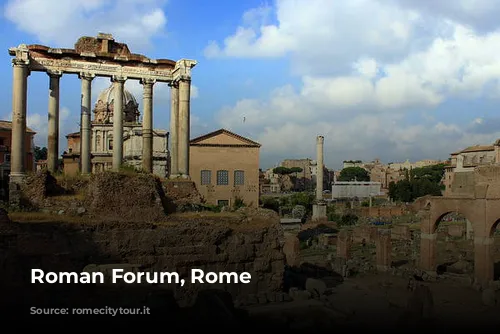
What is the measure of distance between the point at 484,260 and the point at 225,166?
31134mm

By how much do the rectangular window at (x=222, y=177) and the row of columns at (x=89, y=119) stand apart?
A: 2758cm

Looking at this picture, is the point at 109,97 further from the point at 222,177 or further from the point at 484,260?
the point at 484,260

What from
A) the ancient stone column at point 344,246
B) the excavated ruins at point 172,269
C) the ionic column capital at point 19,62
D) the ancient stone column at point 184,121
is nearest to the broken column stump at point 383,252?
the ancient stone column at point 344,246

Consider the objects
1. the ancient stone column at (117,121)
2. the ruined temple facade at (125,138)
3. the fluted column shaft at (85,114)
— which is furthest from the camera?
the ruined temple facade at (125,138)

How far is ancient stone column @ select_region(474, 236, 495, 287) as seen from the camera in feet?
71.6

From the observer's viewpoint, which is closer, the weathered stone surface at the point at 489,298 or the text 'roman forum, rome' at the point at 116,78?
the weathered stone surface at the point at 489,298

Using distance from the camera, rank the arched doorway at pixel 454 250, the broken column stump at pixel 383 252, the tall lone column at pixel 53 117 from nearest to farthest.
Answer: the tall lone column at pixel 53 117 < the broken column stump at pixel 383 252 < the arched doorway at pixel 454 250

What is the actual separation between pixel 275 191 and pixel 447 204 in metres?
86.5

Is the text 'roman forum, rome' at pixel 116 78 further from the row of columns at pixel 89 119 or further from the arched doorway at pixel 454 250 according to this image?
the arched doorway at pixel 454 250

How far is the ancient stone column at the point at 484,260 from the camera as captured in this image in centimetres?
2183

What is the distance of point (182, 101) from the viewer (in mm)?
21391

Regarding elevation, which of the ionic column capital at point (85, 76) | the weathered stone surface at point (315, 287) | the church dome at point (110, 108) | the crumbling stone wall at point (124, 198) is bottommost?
the weathered stone surface at point (315, 287)

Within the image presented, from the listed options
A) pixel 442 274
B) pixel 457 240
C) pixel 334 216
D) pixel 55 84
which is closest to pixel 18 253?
pixel 55 84

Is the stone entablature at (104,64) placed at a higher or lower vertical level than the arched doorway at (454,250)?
higher
